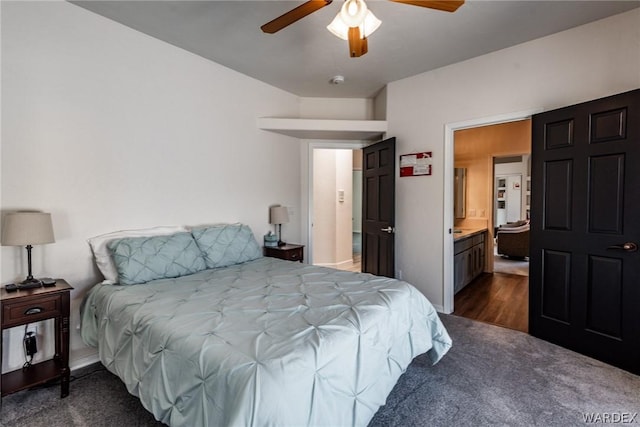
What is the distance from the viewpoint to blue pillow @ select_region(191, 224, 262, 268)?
2.80m

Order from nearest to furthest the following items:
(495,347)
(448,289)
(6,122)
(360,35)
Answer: (360,35), (6,122), (495,347), (448,289)

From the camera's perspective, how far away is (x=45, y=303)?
76.5 inches

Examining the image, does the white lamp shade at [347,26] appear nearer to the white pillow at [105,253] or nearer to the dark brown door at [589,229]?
the dark brown door at [589,229]

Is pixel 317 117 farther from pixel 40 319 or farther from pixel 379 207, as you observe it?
pixel 40 319

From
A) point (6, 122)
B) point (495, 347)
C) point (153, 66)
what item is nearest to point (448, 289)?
point (495, 347)

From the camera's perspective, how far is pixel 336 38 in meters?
2.85

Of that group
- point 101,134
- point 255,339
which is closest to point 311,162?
point 101,134

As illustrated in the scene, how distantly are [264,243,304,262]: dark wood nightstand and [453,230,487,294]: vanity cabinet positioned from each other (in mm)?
2006

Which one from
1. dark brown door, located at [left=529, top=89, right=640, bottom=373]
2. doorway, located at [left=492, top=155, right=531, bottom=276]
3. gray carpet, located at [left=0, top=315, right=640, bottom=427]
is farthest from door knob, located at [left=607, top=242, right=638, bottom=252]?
doorway, located at [left=492, top=155, right=531, bottom=276]

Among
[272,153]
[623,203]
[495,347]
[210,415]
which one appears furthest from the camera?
[272,153]

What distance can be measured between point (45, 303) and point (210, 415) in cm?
A: 151

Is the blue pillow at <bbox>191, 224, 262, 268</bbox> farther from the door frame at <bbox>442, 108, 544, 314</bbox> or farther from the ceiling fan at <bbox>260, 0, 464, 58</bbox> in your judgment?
the door frame at <bbox>442, 108, 544, 314</bbox>

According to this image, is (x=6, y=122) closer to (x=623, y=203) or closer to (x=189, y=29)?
(x=189, y=29)

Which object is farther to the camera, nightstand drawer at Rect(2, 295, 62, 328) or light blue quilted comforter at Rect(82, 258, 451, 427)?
nightstand drawer at Rect(2, 295, 62, 328)
